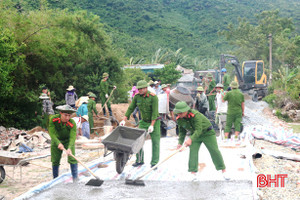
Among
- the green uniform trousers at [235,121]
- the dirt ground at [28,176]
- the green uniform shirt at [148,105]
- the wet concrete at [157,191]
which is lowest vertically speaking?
the dirt ground at [28,176]

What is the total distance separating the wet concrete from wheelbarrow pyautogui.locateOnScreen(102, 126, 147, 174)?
420 mm

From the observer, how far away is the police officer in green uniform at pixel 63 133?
6.33 metres

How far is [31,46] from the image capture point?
1515 centimetres

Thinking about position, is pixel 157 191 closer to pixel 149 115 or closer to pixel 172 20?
pixel 149 115

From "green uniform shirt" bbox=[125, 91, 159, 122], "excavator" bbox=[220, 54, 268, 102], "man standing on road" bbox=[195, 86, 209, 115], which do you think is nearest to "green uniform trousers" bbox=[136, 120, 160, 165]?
"green uniform shirt" bbox=[125, 91, 159, 122]

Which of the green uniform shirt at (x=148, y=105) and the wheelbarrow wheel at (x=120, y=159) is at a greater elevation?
the green uniform shirt at (x=148, y=105)

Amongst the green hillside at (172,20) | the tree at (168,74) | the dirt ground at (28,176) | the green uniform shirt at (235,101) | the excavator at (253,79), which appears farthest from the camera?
the green hillside at (172,20)

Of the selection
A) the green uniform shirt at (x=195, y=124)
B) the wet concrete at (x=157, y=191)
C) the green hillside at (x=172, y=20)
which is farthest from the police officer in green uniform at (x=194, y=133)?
the green hillside at (x=172, y=20)

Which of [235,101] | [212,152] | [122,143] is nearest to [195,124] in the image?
[212,152]

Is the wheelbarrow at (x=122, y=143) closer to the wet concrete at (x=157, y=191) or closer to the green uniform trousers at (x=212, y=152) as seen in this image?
the wet concrete at (x=157, y=191)

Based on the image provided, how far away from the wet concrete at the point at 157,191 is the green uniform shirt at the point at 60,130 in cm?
80

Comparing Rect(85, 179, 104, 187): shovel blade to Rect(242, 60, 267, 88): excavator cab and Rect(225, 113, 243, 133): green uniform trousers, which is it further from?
Rect(242, 60, 267, 88): excavator cab

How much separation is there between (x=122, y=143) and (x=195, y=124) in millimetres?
Result: 1558

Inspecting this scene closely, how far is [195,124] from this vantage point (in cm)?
638
